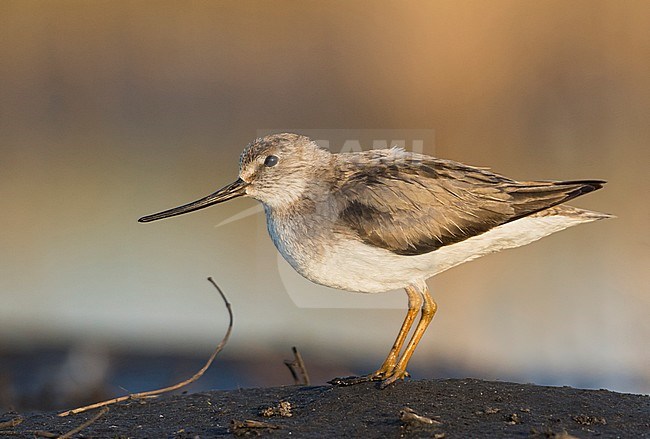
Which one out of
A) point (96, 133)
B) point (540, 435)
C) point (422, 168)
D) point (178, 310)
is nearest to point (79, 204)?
point (96, 133)

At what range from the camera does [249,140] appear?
30.4 ft

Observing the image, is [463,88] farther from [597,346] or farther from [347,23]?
[597,346]

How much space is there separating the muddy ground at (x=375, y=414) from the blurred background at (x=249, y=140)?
2.84 m

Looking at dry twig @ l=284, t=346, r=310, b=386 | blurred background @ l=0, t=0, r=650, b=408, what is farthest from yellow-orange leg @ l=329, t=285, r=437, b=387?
blurred background @ l=0, t=0, r=650, b=408

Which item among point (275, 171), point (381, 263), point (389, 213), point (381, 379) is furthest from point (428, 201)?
point (381, 379)

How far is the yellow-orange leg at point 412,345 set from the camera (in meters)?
5.27

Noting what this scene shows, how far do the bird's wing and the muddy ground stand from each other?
0.88m

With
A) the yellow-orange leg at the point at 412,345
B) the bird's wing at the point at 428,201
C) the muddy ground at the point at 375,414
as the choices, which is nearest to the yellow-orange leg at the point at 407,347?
the yellow-orange leg at the point at 412,345

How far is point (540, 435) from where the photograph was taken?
406 cm

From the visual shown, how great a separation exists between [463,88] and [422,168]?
13.4ft

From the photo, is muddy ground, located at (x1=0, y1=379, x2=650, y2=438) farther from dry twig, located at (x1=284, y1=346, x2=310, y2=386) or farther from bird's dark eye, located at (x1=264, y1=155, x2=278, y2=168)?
bird's dark eye, located at (x1=264, y1=155, x2=278, y2=168)

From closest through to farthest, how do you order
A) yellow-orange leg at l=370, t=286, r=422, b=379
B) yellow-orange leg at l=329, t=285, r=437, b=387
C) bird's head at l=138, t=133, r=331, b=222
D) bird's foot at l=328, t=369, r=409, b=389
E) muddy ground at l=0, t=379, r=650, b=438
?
1. muddy ground at l=0, t=379, r=650, b=438
2. bird's foot at l=328, t=369, r=409, b=389
3. yellow-orange leg at l=329, t=285, r=437, b=387
4. yellow-orange leg at l=370, t=286, r=422, b=379
5. bird's head at l=138, t=133, r=331, b=222

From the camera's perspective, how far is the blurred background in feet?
27.2

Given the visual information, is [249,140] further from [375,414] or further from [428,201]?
[375,414]
